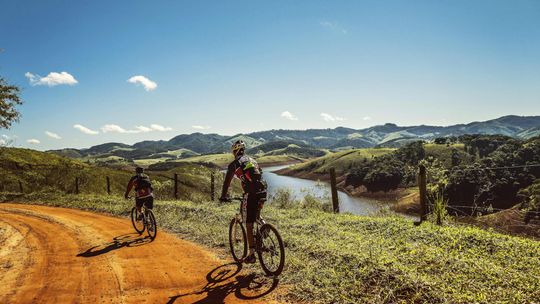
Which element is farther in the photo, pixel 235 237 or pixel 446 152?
pixel 446 152

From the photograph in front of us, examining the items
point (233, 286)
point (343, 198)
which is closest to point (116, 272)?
point (233, 286)

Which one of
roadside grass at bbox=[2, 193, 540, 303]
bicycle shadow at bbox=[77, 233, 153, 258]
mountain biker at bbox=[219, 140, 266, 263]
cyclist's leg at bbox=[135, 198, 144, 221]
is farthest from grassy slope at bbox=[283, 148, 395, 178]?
mountain biker at bbox=[219, 140, 266, 263]

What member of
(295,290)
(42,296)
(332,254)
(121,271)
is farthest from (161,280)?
(332,254)

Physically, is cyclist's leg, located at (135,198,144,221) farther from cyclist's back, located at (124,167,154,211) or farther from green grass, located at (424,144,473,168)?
green grass, located at (424,144,473,168)

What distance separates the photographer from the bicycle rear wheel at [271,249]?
7473 millimetres

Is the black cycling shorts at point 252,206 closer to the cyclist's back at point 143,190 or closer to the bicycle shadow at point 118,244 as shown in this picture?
the bicycle shadow at point 118,244

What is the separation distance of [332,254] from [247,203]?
93.6 inches

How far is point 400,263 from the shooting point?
7.23m

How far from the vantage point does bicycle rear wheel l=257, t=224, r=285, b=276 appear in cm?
747

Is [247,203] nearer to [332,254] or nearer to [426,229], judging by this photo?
[332,254]

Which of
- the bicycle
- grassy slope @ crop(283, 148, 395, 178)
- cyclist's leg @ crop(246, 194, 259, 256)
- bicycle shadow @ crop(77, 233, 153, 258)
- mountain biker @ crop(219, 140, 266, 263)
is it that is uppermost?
mountain biker @ crop(219, 140, 266, 263)

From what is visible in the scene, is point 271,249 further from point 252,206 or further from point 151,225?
point 151,225

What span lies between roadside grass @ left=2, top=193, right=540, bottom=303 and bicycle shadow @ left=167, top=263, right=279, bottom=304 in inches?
18.6

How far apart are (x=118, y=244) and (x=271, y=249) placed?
251 inches
